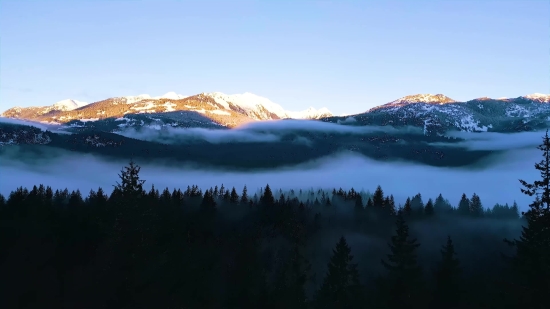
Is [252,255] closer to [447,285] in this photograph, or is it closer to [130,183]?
[447,285]

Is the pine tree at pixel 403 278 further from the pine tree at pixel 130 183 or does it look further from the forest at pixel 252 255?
the pine tree at pixel 130 183

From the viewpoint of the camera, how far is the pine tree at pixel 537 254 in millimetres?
25000

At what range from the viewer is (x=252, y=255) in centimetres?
7406

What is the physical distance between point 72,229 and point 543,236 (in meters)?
77.8

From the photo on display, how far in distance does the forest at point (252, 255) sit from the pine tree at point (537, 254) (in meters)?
0.07

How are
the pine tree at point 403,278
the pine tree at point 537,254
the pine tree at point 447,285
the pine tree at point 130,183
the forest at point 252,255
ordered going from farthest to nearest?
the pine tree at point 447,285, the pine tree at point 403,278, the pine tree at point 130,183, the forest at point 252,255, the pine tree at point 537,254

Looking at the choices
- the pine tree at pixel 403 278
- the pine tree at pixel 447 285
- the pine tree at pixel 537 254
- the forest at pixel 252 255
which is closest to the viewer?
the pine tree at pixel 537 254

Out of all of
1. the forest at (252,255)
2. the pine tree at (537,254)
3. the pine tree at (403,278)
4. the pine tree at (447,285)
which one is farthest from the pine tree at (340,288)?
the pine tree at (537,254)

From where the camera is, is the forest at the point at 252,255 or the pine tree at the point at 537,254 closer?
the pine tree at the point at 537,254

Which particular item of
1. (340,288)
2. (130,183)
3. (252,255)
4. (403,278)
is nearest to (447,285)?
(340,288)

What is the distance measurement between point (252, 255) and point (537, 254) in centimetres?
5200

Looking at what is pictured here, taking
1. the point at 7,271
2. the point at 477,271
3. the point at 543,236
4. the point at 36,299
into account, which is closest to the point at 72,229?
the point at 7,271

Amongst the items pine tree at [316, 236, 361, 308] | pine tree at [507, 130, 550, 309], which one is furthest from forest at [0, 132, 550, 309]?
pine tree at [316, 236, 361, 308]

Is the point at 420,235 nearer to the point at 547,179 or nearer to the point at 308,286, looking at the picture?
the point at 308,286
